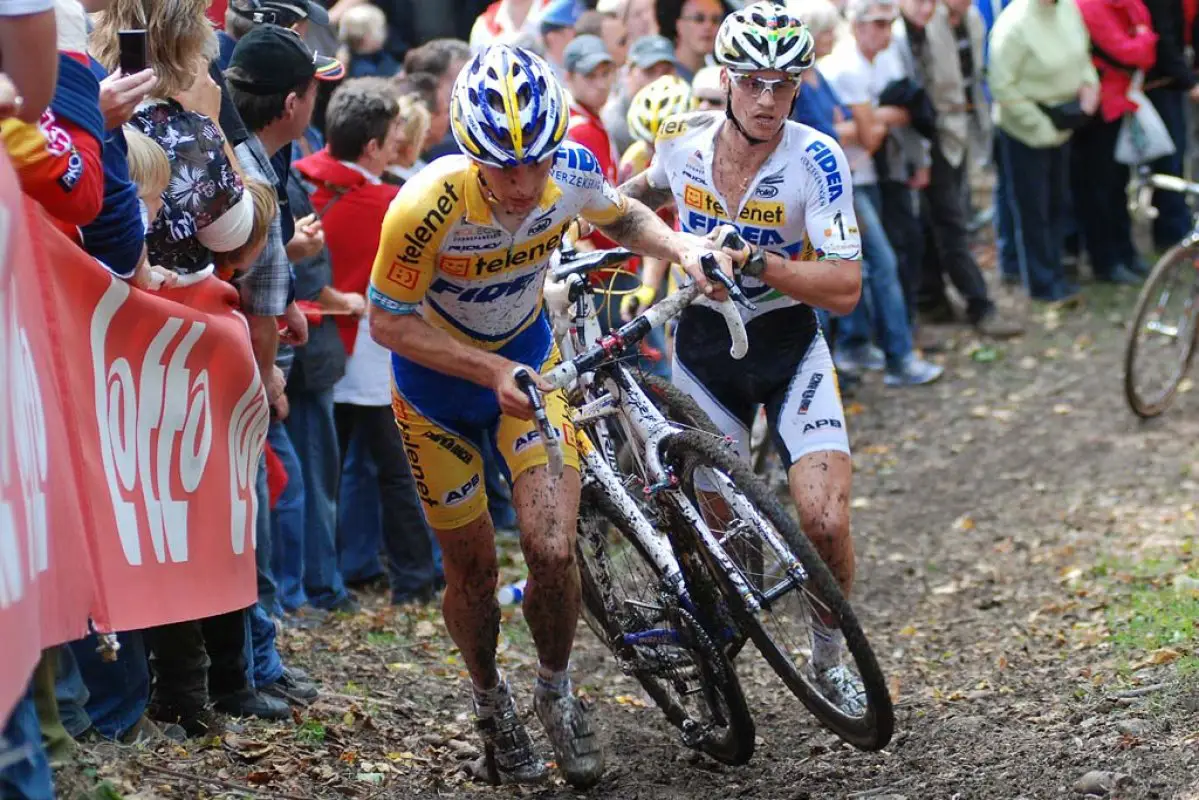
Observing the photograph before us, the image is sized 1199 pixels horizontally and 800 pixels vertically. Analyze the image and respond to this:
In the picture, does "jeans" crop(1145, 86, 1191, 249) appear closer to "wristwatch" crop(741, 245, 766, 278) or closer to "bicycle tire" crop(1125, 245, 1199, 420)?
"bicycle tire" crop(1125, 245, 1199, 420)

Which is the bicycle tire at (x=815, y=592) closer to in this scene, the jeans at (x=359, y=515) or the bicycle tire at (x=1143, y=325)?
the jeans at (x=359, y=515)

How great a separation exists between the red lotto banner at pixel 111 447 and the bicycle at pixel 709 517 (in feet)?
3.81

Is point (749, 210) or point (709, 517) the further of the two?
point (749, 210)

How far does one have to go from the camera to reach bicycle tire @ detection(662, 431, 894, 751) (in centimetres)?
513

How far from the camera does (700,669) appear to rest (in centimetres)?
577

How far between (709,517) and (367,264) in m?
3.22

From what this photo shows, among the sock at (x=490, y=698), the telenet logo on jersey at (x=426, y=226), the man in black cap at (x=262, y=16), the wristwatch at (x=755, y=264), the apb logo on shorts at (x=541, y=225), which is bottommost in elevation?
the sock at (x=490, y=698)

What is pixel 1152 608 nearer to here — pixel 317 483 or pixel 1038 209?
pixel 317 483

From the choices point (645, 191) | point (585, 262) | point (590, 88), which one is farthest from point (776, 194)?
point (590, 88)

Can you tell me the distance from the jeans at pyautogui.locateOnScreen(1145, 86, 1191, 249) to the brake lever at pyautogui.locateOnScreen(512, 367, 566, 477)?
10355 millimetres

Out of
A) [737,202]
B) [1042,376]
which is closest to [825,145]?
[737,202]

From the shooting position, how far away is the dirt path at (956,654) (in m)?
5.40

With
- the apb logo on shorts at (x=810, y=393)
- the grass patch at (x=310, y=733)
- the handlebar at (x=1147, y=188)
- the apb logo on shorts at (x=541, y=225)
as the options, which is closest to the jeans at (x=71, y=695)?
the grass patch at (x=310, y=733)

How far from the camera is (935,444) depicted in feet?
36.6
